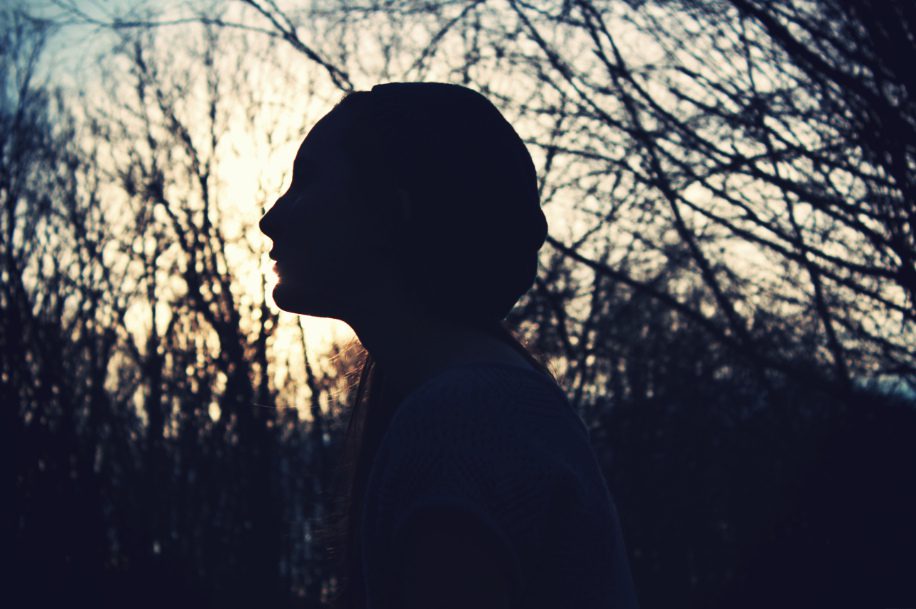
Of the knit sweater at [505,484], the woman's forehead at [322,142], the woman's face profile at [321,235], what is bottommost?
the knit sweater at [505,484]

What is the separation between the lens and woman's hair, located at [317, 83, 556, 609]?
1100mm

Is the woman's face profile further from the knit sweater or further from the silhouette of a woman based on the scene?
the knit sweater

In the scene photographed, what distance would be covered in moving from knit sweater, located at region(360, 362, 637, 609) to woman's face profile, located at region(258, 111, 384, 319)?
9.9 inches

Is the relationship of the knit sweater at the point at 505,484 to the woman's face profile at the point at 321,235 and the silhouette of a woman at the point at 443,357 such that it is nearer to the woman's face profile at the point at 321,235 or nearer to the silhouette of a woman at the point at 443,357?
the silhouette of a woman at the point at 443,357

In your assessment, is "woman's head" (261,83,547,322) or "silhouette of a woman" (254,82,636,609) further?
"woman's head" (261,83,547,322)

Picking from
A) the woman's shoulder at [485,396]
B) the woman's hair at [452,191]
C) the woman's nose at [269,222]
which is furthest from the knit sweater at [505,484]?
the woman's nose at [269,222]

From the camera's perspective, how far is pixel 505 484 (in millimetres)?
854

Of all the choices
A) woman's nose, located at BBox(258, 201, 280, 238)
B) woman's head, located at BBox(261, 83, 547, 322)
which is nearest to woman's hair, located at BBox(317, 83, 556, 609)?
woman's head, located at BBox(261, 83, 547, 322)

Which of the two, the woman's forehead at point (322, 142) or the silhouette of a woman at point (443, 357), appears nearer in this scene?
the silhouette of a woman at point (443, 357)

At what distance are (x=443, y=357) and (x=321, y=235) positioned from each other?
0.23 metres

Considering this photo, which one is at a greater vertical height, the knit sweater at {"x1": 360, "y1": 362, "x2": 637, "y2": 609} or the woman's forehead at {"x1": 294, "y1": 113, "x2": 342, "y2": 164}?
the woman's forehead at {"x1": 294, "y1": 113, "x2": 342, "y2": 164}

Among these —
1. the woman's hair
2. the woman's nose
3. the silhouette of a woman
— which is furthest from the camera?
the woman's nose

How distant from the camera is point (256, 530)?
1031cm

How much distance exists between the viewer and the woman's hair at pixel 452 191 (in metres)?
1.10
